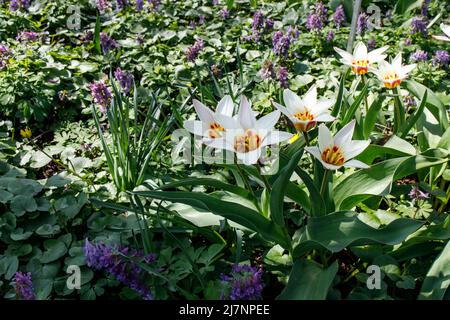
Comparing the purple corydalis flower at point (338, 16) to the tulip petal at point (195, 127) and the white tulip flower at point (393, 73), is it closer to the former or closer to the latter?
the white tulip flower at point (393, 73)

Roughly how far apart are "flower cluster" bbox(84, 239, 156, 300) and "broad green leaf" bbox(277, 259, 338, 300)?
0.41 metres

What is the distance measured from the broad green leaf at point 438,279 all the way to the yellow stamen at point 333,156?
41 cm

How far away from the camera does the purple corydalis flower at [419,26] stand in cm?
301

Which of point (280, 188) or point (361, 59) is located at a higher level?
point (361, 59)

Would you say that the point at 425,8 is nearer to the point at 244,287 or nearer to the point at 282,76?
the point at 282,76

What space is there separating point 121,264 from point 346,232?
0.67m

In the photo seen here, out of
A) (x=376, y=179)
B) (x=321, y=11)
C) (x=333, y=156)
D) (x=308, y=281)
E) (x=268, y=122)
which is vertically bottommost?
(x=308, y=281)

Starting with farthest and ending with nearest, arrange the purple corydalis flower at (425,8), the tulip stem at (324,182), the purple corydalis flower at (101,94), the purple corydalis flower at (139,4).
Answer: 1. the purple corydalis flower at (139,4)
2. the purple corydalis flower at (425,8)
3. the purple corydalis flower at (101,94)
4. the tulip stem at (324,182)

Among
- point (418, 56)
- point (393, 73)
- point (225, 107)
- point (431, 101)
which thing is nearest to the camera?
point (225, 107)

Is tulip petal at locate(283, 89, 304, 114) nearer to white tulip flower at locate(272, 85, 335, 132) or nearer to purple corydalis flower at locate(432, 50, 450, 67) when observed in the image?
Answer: white tulip flower at locate(272, 85, 335, 132)

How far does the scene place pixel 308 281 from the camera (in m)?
1.50

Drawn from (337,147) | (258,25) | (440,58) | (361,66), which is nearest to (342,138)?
(337,147)

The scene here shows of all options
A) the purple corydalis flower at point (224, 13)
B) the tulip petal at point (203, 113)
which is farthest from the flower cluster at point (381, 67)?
the purple corydalis flower at point (224, 13)

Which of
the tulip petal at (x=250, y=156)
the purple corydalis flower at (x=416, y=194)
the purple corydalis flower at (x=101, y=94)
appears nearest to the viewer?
the tulip petal at (x=250, y=156)
